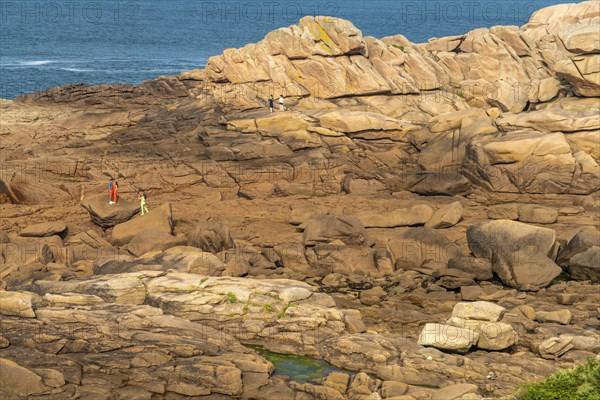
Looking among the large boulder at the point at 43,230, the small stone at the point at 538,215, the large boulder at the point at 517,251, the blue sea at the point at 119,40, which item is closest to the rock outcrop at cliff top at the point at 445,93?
the small stone at the point at 538,215

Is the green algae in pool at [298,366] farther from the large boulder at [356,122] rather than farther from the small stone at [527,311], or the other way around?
the large boulder at [356,122]

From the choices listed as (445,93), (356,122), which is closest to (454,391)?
(356,122)

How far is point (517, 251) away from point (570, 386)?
51.3 feet

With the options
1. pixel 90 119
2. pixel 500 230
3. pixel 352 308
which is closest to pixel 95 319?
pixel 352 308

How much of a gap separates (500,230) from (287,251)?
8941 mm

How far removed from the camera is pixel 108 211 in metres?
44.8

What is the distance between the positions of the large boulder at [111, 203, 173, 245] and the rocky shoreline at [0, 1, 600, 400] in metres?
0.11

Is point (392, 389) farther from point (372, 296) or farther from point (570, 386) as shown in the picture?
point (372, 296)

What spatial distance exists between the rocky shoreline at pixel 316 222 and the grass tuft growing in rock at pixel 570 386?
243 cm

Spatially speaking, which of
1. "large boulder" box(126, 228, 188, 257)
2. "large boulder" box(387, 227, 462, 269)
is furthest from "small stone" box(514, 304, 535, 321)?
"large boulder" box(126, 228, 188, 257)

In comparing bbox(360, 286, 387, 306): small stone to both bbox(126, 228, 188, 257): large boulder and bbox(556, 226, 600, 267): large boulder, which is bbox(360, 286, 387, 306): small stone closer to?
bbox(556, 226, 600, 267): large boulder

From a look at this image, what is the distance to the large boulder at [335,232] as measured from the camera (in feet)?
138

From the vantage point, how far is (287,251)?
4100 cm

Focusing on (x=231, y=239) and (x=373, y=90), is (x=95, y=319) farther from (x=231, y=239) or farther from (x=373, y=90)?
(x=373, y=90)
